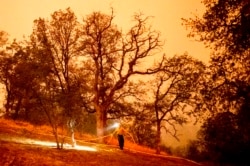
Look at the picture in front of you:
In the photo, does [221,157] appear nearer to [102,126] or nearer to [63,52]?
[102,126]

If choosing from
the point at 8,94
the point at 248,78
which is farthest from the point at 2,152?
the point at 8,94

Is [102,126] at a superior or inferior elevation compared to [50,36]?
inferior

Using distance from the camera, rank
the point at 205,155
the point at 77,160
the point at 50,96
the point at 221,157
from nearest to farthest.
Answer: the point at 77,160, the point at 50,96, the point at 221,157, the point at 205,155

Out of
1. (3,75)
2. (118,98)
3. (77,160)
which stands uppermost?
(3,75)

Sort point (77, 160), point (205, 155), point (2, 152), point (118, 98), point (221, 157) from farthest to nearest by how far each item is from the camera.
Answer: point (205, 155) < point (118, 98) < point (221, 157) < point (77, 160) < point (2, 152)

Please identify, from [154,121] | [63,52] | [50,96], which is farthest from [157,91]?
[50,96]

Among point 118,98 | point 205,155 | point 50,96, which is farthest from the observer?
point 205,155

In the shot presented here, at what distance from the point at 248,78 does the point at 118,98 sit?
814 inches

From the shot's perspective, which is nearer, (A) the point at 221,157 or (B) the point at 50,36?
(A) the point at 221,157

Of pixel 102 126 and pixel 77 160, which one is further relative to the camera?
pixel 102 126

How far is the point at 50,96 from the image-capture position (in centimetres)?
2178

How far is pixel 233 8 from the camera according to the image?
1788 cm

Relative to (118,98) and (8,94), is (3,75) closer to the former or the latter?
(8,94)

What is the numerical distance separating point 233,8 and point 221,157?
19.6 meters
